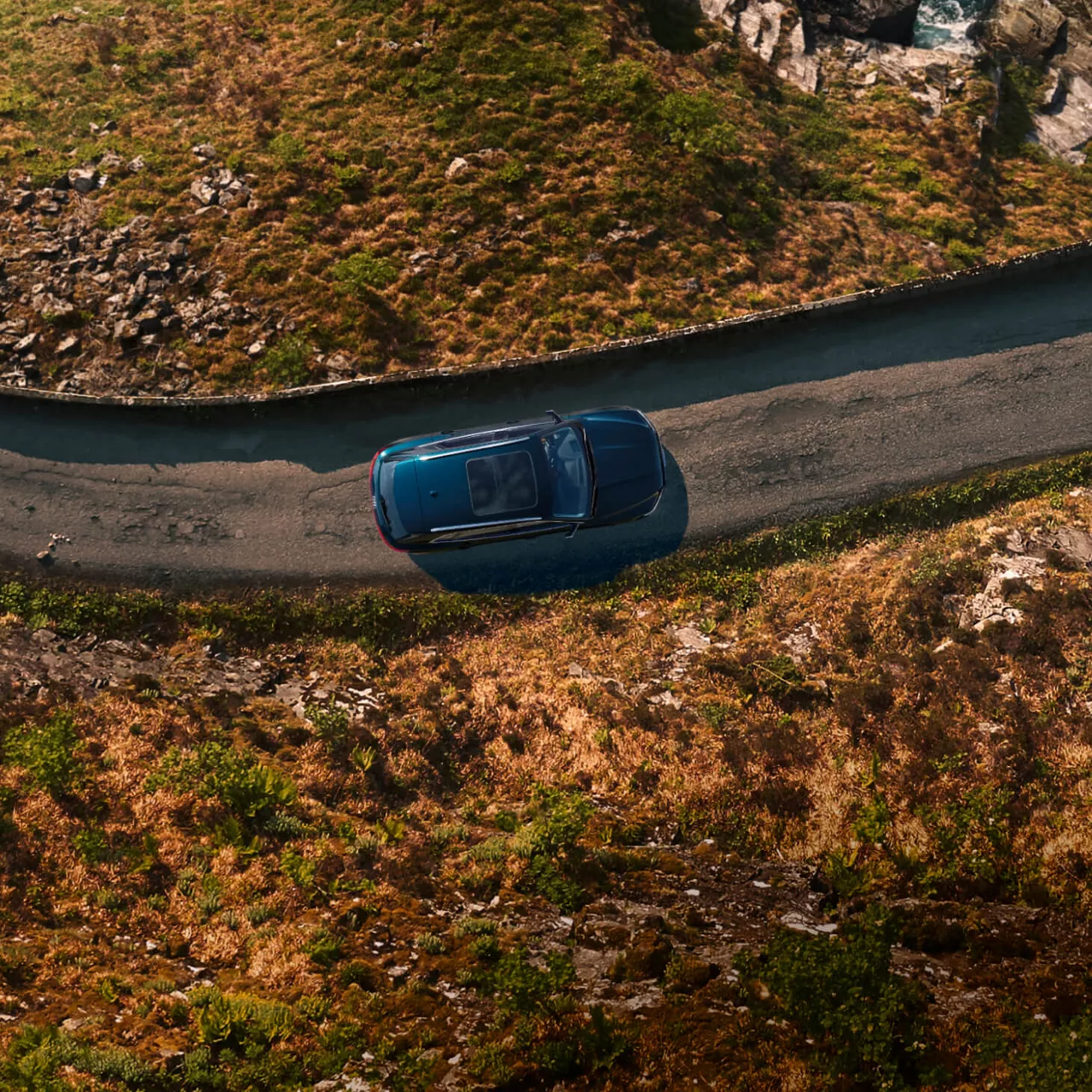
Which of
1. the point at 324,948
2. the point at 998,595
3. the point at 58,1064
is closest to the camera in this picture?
the point at 58,1064

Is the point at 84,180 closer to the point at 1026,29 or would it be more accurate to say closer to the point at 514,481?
the point at 514,481

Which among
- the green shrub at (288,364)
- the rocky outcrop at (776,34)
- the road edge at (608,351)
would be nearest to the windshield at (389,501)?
the road edge at (608,351)

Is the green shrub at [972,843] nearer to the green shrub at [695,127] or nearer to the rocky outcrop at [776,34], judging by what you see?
the green shrub at [695,127]

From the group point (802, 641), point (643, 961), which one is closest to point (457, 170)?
point (802, 641)

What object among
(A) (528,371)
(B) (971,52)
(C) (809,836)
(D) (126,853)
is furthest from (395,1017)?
Result: (B) (971,52)

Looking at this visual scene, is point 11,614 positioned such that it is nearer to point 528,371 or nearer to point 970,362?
point 528,371
